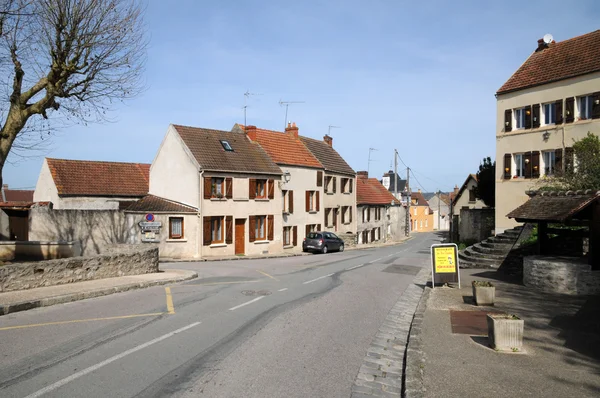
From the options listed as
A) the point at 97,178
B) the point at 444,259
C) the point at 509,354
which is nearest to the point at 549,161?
the point at 444,259

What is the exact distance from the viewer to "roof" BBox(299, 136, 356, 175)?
147 feet

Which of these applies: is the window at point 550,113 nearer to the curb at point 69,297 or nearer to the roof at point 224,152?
the roof at point 224,152

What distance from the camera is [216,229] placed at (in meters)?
31.9

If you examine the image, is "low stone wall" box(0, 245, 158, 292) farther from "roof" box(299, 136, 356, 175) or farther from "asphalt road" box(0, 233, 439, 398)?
"roof" box(299, 136, 356, 175)

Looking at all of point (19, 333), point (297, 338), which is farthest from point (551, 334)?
point (19, 333)

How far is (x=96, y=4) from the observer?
48.9 ft

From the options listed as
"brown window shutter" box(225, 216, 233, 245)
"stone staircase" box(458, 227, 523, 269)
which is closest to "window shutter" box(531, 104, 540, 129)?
"stone staircase" box(458, 227, 523, 269)

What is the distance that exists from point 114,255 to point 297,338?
31.6 ft

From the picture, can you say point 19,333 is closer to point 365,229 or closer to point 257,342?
point 257,342

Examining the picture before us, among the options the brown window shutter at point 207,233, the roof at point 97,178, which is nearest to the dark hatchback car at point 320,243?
the brown window shutter at point 207,233

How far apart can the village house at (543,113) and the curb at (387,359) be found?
1534 centimetres

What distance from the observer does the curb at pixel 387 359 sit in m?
6.53

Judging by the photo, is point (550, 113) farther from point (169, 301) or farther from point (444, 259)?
point (169, 301)

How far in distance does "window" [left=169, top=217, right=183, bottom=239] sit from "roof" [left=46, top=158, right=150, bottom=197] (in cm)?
1053
